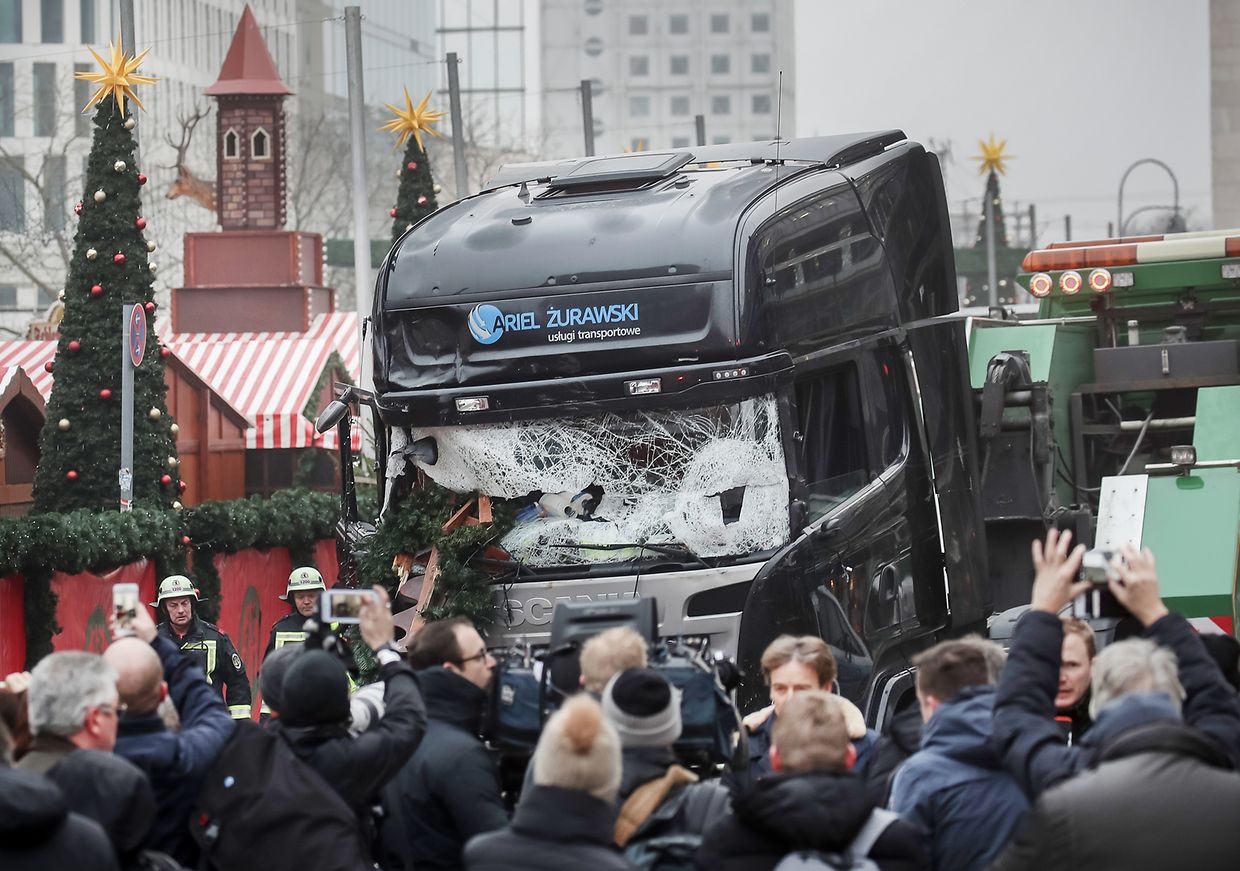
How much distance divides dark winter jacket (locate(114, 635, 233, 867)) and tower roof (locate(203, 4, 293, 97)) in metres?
38.8

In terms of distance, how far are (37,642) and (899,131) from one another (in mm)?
7660

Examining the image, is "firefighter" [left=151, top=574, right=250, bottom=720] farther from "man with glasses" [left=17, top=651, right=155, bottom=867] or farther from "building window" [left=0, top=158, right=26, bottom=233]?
"building window" [left=0, top=158, right=26, bottom=233]

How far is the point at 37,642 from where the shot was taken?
49.7 feet

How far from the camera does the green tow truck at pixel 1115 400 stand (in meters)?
10.6

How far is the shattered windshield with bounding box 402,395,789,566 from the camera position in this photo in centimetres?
941

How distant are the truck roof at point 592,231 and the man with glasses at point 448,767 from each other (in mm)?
3293

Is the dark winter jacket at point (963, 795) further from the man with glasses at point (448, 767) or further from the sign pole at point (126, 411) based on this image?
the sign pole at point (126, 411)

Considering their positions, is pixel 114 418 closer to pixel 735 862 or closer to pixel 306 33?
pixel 735 862

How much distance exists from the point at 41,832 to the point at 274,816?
3.01 ft

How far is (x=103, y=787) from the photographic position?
536 cm

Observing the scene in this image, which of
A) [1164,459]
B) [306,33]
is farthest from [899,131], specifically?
[306,33]

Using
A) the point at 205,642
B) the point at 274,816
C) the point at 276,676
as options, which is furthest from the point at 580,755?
the point at 205,642

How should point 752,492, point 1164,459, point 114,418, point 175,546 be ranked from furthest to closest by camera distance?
point 114,418 → point 175,546 → point 1164,459 → point 752,492

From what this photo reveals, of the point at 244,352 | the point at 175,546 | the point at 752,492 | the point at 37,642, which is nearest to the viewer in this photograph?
the point at 752,492
